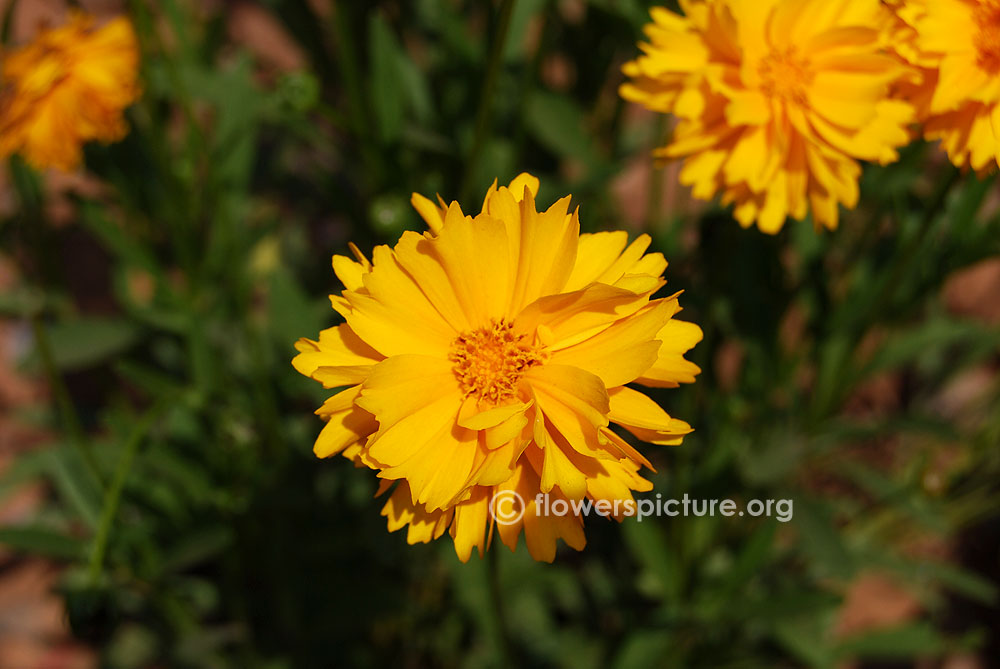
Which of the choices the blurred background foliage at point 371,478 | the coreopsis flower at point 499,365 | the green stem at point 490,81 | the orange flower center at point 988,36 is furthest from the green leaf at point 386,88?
the orange flower center at point 988,36

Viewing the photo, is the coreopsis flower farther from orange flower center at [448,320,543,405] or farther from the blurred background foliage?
the blurred background foliage

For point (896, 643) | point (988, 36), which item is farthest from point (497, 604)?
point (896, 643)

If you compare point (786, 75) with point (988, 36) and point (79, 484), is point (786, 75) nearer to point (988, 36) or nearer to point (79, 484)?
point (988, 36)

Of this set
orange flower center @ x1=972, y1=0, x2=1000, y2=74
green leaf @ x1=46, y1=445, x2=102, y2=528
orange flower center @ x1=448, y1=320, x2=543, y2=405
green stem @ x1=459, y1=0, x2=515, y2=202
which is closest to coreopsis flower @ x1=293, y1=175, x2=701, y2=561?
orange flower center @ x1=448, y1=320, x2=543, y2=405

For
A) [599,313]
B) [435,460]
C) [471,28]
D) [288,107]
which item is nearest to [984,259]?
[599,313]

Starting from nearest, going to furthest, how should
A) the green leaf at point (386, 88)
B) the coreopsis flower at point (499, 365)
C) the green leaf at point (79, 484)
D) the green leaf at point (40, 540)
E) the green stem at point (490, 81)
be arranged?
the coreopsis flower at point (499, 365) → the green stem at point (490, 81) → the green leaf at point (40, 540) → the green leaf at point (79, 484) → the green leaf at point (386, 88)

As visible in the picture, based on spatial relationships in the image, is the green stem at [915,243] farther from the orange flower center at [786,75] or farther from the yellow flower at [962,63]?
the orange flower center at [786,75]

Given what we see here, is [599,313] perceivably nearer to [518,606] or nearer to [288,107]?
[288,107]
